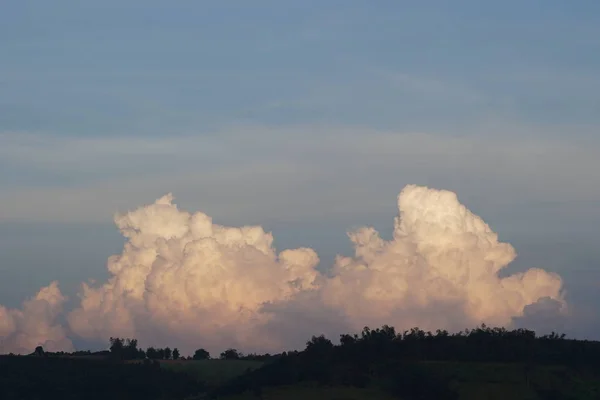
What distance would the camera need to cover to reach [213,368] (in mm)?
186750

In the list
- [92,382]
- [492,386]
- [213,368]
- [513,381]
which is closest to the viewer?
[492,386]

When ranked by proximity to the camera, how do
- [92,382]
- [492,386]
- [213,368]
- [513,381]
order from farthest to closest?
[213,368] → [92,382] → [513,381] → [492,386]

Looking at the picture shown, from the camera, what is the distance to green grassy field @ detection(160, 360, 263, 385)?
591 feet

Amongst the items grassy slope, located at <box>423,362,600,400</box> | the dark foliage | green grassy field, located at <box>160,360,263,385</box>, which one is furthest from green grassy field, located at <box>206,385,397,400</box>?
green grassy field, located at <box>160,360,263,385</box>

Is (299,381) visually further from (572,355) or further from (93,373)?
(93,373)

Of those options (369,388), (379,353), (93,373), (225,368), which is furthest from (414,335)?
(93,373)

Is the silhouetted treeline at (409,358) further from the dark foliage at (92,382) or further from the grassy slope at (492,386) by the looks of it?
the dark foliage at (92,382)

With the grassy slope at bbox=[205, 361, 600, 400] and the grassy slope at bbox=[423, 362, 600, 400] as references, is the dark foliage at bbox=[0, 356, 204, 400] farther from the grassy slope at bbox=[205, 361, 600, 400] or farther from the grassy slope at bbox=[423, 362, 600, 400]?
the grassy slope at bbox=[423, 362, 600, 400]

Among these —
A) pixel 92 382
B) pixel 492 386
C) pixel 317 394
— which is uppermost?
pixel 92 382

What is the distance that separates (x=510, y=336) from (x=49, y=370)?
86129 mm

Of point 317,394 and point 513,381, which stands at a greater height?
point 513,381

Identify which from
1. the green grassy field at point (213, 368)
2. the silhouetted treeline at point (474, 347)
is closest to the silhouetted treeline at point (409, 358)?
the silhouetted treeline at point (474, 347)

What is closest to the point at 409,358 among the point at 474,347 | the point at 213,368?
the point at 474,347

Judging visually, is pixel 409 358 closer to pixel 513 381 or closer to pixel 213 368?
pixel 513 381
